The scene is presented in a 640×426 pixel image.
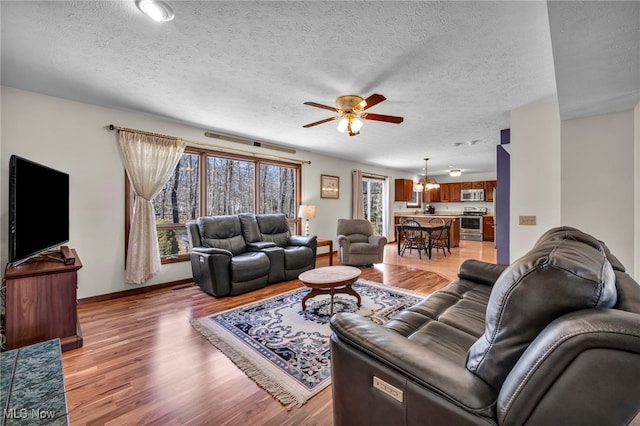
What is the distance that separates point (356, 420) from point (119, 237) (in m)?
3.56

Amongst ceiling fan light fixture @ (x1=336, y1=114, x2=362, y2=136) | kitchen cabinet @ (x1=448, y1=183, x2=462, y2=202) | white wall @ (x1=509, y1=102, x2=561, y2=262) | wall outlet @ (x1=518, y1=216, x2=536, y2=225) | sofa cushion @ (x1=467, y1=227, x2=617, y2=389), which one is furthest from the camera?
kitchen cabinet @ (x1=448, y1=183, x2=462, y2=202)

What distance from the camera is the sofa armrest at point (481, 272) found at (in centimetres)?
218

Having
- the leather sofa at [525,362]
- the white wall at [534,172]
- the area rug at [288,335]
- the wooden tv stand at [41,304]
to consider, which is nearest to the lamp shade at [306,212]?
the area rug at [288,335]

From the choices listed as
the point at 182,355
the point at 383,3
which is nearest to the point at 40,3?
the point at 383,3

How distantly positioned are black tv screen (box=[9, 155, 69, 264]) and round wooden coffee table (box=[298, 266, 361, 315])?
2.26 meters

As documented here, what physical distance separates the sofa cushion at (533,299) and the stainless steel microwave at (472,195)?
9.15m

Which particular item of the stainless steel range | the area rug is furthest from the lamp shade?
the stainless steel range

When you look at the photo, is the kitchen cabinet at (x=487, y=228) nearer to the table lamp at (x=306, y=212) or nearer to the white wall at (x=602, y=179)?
the table lamp at (x=306, y=212)

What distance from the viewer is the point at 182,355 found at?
206cm

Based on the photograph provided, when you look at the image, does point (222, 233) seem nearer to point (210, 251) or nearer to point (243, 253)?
point (243, 253)

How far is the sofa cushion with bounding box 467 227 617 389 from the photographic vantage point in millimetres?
715

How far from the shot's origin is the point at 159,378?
1.79 metres

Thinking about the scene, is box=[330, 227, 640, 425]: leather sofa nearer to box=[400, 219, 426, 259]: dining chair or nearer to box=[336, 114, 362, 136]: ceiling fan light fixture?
box=[336, 114, 362, 136]: ceiling fan light fixture

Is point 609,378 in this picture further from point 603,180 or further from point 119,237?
point 119,237
